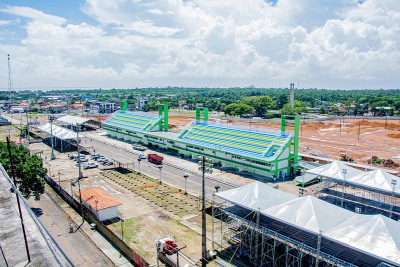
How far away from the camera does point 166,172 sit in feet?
190

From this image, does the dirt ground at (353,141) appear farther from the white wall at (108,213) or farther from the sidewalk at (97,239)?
the sidewalk at (97,239)

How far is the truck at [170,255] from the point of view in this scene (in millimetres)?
27183

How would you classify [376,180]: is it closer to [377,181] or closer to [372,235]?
[377,181]

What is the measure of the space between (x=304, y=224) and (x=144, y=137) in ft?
207

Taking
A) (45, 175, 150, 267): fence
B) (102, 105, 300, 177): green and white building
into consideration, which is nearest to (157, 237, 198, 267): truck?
(45, 175, 150, 267): fence

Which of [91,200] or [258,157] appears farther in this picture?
[258,157]

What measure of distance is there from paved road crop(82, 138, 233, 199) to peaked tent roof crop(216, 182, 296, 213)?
13.5 m

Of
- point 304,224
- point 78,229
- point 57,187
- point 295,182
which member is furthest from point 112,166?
point 304,224

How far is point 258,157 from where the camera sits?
54.1 metres

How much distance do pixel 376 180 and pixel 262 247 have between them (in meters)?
21.1

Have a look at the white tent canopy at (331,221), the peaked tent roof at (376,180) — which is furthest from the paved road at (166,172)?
the peaked tent roof at (376,180)

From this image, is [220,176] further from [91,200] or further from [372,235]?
[372,235]

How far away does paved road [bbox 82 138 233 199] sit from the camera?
4892cm

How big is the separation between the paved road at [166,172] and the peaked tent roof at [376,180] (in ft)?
60.6
